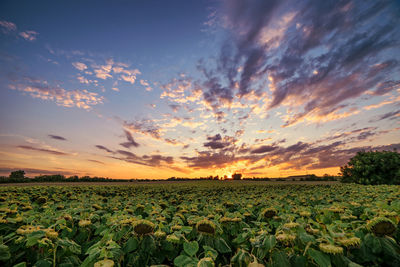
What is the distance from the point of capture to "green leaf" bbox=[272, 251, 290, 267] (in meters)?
1.89

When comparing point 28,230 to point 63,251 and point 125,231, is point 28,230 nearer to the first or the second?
point 63,251

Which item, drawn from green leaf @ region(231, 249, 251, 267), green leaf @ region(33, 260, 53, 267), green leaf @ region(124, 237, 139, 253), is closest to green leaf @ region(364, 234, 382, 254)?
green leaf @ region(231, 249, 251, 267)

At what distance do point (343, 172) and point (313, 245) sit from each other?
34.5m

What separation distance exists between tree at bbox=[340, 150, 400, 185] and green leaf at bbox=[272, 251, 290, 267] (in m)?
31.2

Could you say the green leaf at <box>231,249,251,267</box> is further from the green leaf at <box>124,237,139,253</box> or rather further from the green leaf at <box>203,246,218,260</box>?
the green leaf at <box>124,237,139,253</box>

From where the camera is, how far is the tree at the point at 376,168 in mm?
24344

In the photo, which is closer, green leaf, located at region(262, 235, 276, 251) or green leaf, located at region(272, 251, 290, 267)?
green leaf, located at region(272, 251, 290, 267)

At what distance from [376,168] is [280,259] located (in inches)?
1284

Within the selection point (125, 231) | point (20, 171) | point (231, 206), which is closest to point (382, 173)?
point (231, 206)

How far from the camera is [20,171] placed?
43562 mm

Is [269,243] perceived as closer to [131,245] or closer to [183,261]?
[183,261]

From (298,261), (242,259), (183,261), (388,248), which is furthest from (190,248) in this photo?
(388,248)

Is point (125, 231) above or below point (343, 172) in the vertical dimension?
below

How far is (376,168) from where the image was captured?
83.6 ft
